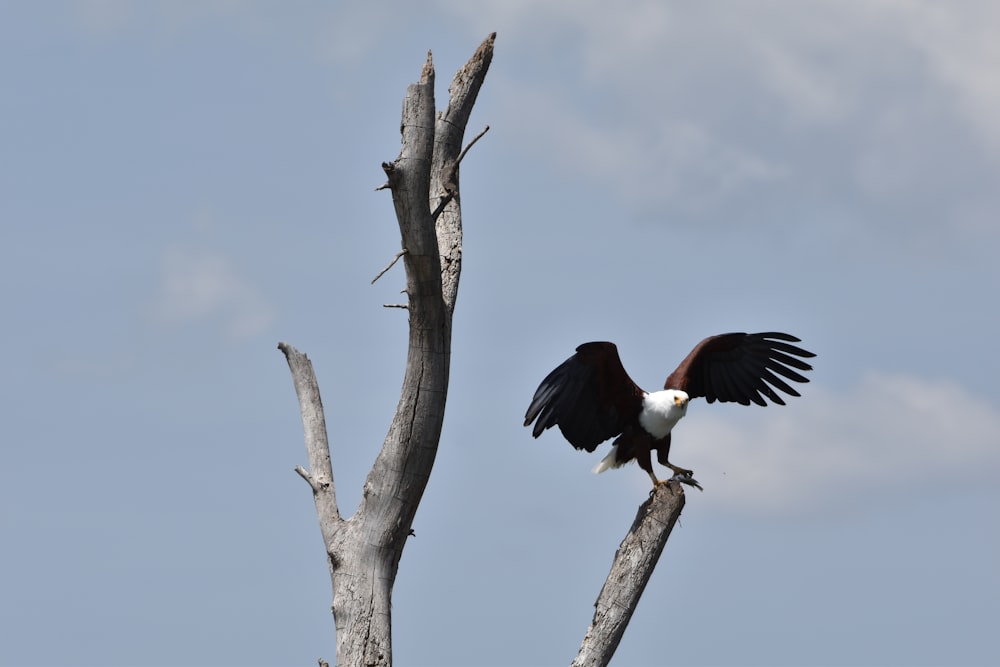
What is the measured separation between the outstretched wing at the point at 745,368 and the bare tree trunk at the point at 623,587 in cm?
214

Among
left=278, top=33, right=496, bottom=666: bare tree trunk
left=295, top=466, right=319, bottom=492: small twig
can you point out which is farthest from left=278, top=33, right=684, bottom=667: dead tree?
left=295, top=466, right=319, bottom=492: small twig

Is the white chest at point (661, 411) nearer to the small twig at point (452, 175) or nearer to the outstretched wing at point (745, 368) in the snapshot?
the outstretched wing at point (745, 368)

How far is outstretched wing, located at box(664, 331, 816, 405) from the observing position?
9.76 metres

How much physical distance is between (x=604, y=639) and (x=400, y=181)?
3.10 m

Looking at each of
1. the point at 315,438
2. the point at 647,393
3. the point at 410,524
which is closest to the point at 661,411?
the point at 647,393

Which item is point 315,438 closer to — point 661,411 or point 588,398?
point 588,398

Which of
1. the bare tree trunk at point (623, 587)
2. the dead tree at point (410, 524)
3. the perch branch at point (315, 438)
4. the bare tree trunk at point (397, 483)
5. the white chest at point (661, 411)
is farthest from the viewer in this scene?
the white chest at point (661, 411)

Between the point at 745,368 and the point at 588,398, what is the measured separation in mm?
1735

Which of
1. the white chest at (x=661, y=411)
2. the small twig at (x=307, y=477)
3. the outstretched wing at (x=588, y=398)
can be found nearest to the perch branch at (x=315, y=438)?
the small twig at (x=307, y=477)

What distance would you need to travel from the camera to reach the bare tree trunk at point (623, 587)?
7539 mm

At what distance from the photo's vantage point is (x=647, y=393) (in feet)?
29.5

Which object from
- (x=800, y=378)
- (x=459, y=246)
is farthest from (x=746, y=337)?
(x=459, y=246)

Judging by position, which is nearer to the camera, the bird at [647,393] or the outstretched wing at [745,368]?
the bird at [647,393]

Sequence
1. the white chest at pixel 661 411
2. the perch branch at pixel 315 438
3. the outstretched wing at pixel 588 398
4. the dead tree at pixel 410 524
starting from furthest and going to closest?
the white chest at pixel 661 411 → the outstretched wing at pixel 588 398 → the perch branch at pixel 315 438 → the dead tree at pixel 410 524
